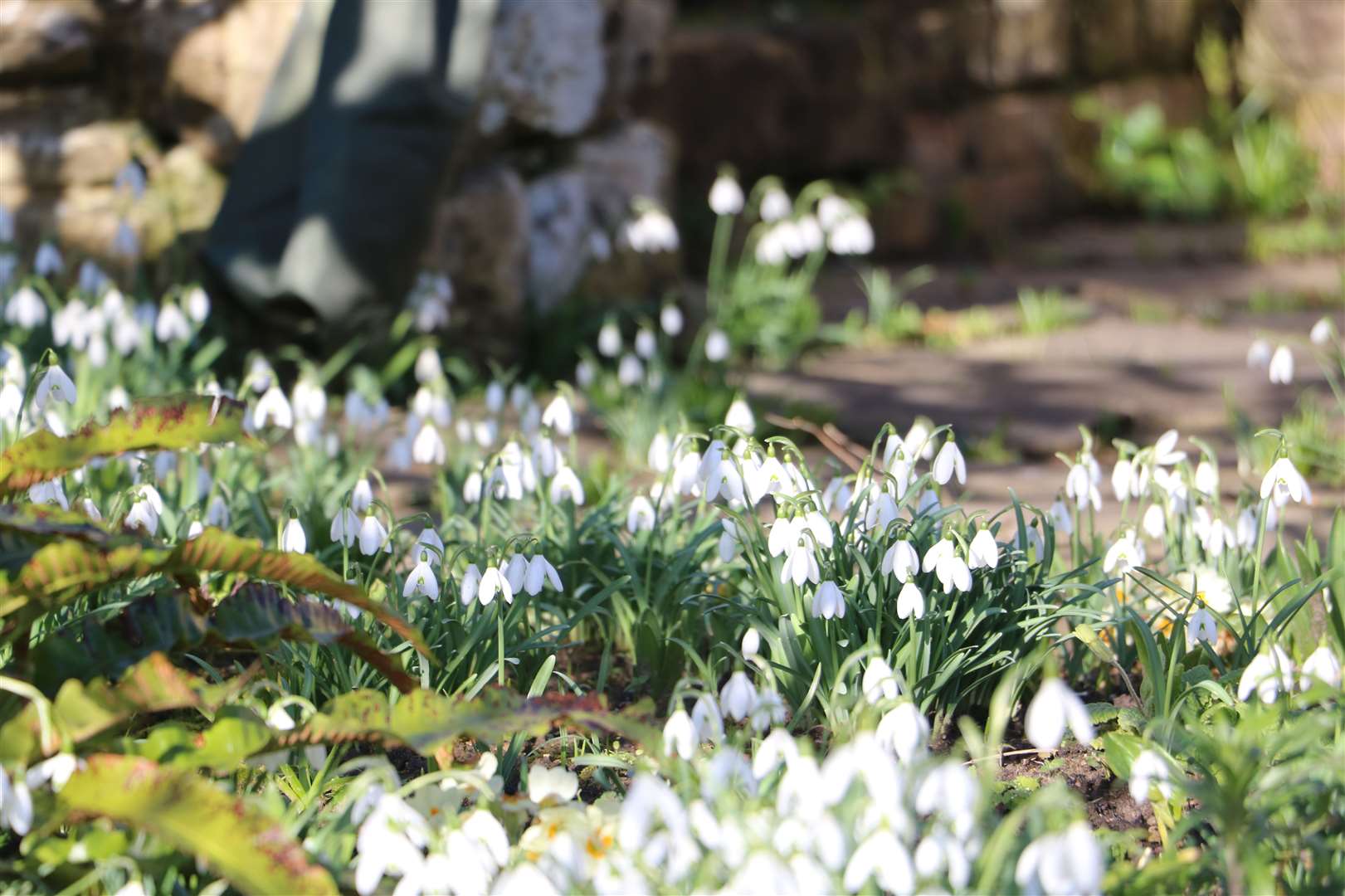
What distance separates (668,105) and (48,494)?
4.67 m

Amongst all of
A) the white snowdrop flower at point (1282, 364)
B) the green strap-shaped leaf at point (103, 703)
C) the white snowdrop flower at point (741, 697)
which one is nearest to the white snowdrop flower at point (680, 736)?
the white snowdrop flower at point (741, 697)

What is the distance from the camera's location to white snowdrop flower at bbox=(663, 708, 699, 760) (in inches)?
74.6

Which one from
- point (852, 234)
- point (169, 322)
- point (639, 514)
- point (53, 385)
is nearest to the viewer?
point (53, 385)

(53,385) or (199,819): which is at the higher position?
(53,385)

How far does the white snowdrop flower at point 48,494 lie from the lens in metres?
2.47

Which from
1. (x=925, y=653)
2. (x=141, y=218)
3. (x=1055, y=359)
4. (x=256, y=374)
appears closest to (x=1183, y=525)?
(x=925, y=653)

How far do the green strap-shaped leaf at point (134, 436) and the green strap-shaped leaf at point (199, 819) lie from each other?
45 cm

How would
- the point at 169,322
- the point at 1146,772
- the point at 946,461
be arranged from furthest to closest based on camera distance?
the point at 169,322
the point at 946,461
the point at 1146,772

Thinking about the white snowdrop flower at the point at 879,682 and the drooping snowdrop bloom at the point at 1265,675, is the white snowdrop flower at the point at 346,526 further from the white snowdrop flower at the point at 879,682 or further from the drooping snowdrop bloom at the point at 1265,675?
the drooping snowdrop bloom at the point at 1265,675

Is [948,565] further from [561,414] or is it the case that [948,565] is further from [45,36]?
[45,36]

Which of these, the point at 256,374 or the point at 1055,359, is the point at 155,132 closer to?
the point at 256,374

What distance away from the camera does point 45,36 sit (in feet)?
14.8

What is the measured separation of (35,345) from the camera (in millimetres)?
4043

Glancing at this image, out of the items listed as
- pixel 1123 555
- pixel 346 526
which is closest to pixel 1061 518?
pixel 1123 555
